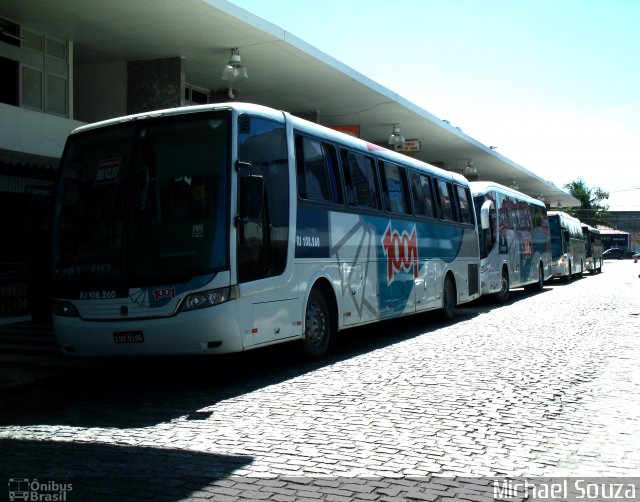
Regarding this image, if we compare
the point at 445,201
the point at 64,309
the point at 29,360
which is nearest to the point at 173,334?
the point at 64,309

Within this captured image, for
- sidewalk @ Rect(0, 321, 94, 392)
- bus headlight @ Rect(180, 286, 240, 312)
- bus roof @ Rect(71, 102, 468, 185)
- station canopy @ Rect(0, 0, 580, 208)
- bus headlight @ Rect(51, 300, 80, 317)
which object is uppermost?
station canopy @ Rect(0, 0, 580, 208)

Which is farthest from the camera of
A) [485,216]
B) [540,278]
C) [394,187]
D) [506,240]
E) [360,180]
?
[540,278]

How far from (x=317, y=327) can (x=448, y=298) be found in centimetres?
663

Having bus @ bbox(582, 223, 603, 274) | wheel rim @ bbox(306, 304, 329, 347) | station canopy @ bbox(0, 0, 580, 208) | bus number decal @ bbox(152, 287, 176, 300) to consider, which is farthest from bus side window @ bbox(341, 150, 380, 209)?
bus @ bbox(582, 223, 603, 274)

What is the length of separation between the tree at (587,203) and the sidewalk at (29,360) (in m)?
102

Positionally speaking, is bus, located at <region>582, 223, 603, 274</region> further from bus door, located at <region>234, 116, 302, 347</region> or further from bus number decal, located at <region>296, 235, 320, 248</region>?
bus door, located at <region>234, 116, 302, 347</region>

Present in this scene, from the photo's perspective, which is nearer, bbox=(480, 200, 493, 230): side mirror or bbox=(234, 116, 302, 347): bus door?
bbox=(234, 116, 302, 347): bus door

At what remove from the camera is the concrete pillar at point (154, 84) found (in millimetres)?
17750

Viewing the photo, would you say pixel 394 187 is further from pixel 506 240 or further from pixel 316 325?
pixel 506 240

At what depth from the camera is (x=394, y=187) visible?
13195 mm

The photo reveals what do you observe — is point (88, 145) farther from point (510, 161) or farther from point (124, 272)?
point (510, 161)

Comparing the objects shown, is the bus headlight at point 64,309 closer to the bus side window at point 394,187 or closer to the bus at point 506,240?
the bus side window at point 394,187

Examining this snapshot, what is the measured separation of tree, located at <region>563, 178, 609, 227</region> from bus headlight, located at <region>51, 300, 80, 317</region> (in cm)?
10540

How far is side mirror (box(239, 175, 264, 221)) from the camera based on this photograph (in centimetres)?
809
